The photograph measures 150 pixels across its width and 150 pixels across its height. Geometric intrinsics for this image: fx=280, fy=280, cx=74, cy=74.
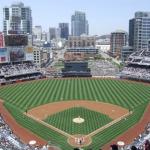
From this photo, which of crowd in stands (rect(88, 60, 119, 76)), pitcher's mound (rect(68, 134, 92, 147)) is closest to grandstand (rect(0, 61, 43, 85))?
crowd in stands (rect(88, 60, 119, 76))

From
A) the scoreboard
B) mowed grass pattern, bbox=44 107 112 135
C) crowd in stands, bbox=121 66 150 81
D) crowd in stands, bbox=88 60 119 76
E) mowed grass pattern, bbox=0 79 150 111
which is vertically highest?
the scoreboard

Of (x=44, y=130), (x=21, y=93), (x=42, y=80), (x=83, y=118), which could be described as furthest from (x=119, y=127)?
(x=42, y=80)

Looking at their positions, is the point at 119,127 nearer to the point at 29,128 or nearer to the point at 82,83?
the point at 29,128

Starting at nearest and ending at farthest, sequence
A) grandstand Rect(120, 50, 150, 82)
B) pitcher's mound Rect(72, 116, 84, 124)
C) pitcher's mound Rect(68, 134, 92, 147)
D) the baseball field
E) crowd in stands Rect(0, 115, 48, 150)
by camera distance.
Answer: crowd in stands Rect(0, 115, 48, 150) < pitcher's mound Rect(68, 134, 92, 147) < the baseball field < pitcher's mound Rect(72, 116, 84, 124) < grandstand Rect(120, 50, 150, 82)

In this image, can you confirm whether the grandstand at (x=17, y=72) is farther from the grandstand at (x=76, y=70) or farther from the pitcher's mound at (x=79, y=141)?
the pitcher's mound at (x=79, y=141)

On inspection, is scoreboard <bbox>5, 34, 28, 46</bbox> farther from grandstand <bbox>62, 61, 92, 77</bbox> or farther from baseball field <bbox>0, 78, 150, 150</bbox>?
grandstand <bbox>62, 61, 92, 77</bbox>

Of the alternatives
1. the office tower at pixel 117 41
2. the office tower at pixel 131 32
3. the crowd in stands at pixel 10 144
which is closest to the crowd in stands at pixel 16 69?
the crowd in stands at pixel 10 144

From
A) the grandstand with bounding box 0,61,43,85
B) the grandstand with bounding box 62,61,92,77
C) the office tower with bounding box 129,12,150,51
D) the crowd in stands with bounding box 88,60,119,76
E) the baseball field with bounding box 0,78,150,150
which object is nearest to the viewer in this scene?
the baseball field with bounding box 0,78,150,150

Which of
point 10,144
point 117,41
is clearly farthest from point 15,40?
point 117,41
